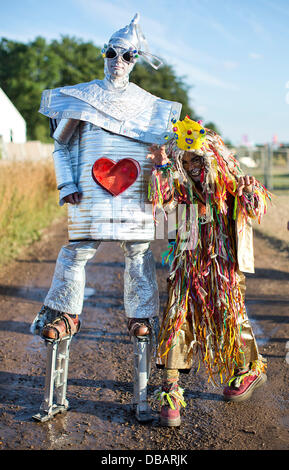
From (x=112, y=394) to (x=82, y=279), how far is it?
2.61 feet

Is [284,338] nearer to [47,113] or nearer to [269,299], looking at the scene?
[269,299]

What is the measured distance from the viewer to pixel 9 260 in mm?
7809

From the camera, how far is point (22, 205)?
10.2 metres

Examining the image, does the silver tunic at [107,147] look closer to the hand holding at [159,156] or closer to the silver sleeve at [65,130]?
the silver sleeve at [65,130]

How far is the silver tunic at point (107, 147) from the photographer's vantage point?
3.23 meters

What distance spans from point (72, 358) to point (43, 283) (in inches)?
98.6

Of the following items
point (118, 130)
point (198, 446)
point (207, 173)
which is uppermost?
point (118, 130)

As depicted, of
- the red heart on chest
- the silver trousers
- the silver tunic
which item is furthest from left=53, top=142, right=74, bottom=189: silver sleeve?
the silver trousers

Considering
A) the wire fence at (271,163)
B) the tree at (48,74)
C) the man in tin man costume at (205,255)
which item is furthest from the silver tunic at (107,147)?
the tree at (48,74)

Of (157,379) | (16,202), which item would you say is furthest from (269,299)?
(16,202)

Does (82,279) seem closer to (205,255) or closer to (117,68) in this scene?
(205,255)

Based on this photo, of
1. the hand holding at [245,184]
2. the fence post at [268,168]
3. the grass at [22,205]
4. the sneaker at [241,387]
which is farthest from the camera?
the fence post at [268,168]

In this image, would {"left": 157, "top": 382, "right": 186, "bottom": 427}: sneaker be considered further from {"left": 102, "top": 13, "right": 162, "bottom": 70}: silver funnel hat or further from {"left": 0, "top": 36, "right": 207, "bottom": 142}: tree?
{"left": 0, "top": 36, "right": 207, "bottom": 142}: tree

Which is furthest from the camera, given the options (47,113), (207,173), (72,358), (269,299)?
(269,299)
